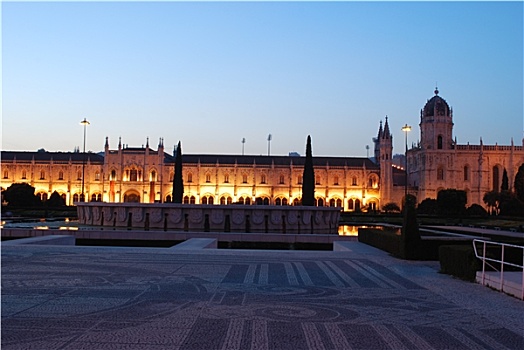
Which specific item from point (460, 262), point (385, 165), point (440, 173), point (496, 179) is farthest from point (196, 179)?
point (460, 262)

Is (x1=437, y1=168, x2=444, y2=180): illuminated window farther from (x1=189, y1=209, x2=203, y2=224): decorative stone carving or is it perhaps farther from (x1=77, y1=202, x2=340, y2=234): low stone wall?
(x1=189, y1=209, x2=203, y2=224): decorative stone carving

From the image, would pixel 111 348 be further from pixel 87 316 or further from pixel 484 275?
pixel 484 275

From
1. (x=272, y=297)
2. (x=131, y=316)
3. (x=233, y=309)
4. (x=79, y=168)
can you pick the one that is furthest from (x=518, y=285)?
(x=79, y=168)

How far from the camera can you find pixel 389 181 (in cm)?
8131

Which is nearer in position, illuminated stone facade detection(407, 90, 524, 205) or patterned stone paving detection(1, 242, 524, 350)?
patterned stone paving detection(1, 242, 524, 350)

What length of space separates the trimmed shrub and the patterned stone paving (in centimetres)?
31

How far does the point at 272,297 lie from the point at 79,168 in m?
79.6

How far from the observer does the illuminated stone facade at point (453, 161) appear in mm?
78625

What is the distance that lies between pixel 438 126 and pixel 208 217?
58.5m

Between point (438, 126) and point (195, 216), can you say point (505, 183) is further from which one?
point (195, 216)

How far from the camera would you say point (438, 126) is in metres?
79.4

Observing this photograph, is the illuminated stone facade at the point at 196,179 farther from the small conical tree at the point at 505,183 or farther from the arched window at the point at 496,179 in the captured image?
the small conical tree at the point at 505,183

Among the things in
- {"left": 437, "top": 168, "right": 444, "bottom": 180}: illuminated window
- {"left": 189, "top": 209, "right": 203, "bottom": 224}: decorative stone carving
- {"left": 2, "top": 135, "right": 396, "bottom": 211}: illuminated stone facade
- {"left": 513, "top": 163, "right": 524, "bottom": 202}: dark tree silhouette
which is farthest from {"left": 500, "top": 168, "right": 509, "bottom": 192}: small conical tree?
{"left": 189, "top": 209, "right": 203, "bottom": 224}: decorative stone carving

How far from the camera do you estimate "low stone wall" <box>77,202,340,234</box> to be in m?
28.3
